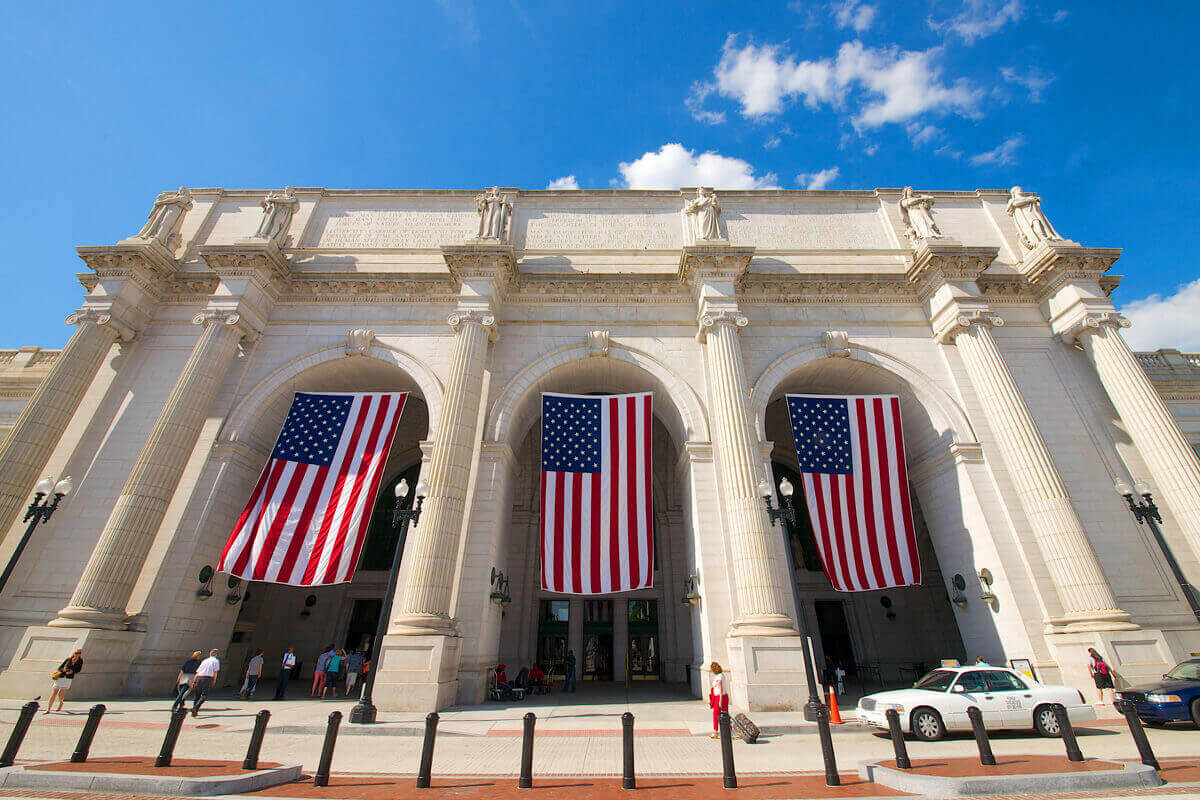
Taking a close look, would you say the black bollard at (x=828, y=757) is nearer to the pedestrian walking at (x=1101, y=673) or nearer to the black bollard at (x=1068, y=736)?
the black bollard at (x=1068, y=736)

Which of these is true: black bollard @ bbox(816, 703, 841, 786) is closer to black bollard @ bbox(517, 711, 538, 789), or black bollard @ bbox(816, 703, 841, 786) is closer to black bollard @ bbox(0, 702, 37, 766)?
black bollard @ bbox(517, 711, 538, 789)

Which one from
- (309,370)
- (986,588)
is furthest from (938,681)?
(309,370)

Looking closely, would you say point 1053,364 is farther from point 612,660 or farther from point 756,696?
point 612,660

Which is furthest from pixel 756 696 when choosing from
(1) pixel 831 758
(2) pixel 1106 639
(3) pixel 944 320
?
(3) pixel 944 320

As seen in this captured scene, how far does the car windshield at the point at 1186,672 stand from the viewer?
1217cm

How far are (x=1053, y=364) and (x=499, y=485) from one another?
70.4ft

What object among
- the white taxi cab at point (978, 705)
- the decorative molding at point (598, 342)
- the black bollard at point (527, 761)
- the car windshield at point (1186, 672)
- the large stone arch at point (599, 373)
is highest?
the decorative molding at point (598, 342)

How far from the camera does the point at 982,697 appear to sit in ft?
36.3

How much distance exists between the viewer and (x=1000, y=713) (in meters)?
11.0

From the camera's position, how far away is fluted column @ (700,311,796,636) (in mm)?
14797

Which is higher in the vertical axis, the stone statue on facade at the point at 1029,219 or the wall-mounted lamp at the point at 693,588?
the stone statue on facade at the point at 1029,219

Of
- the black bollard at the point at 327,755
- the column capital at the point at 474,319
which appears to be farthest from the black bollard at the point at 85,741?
the column capital at the point at 474,319

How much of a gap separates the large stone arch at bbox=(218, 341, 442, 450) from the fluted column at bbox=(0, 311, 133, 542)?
4.97m

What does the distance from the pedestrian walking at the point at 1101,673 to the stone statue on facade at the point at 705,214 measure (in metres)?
17.3
